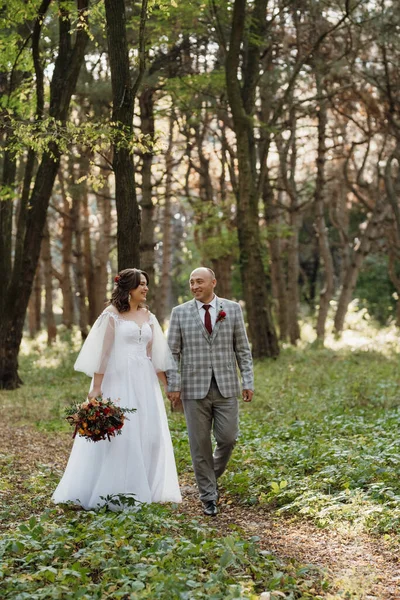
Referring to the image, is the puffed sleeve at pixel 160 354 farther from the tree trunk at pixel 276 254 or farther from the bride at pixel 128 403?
the tree trunk at pixel 276 254

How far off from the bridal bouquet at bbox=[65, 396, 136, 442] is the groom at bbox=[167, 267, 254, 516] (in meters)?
0.75

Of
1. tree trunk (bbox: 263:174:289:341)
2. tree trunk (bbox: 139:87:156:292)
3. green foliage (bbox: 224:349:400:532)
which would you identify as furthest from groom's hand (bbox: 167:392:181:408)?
tree trunk (bbox: 263:174:289:341)

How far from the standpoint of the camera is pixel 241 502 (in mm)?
8898

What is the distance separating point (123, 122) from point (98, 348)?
4621 mm

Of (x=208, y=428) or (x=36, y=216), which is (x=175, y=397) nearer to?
(x=208, y=428)

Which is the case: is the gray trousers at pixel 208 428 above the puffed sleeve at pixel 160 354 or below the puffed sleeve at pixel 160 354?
below

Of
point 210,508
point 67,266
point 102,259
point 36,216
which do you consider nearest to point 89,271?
point 67,266

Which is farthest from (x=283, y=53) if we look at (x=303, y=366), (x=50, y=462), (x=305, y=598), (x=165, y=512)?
(x=305, y=598)

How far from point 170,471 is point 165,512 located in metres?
1.04

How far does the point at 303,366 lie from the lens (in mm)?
20250

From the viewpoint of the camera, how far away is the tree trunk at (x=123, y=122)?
481 inches

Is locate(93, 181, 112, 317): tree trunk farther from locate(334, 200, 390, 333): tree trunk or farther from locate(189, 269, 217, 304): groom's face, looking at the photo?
locate(189, 269, 217, 304): groom's face

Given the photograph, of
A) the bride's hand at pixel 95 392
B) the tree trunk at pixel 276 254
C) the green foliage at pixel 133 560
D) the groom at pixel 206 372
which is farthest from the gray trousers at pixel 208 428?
the tree trunk at pixel 276 254

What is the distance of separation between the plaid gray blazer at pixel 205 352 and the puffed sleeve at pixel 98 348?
0.60m
